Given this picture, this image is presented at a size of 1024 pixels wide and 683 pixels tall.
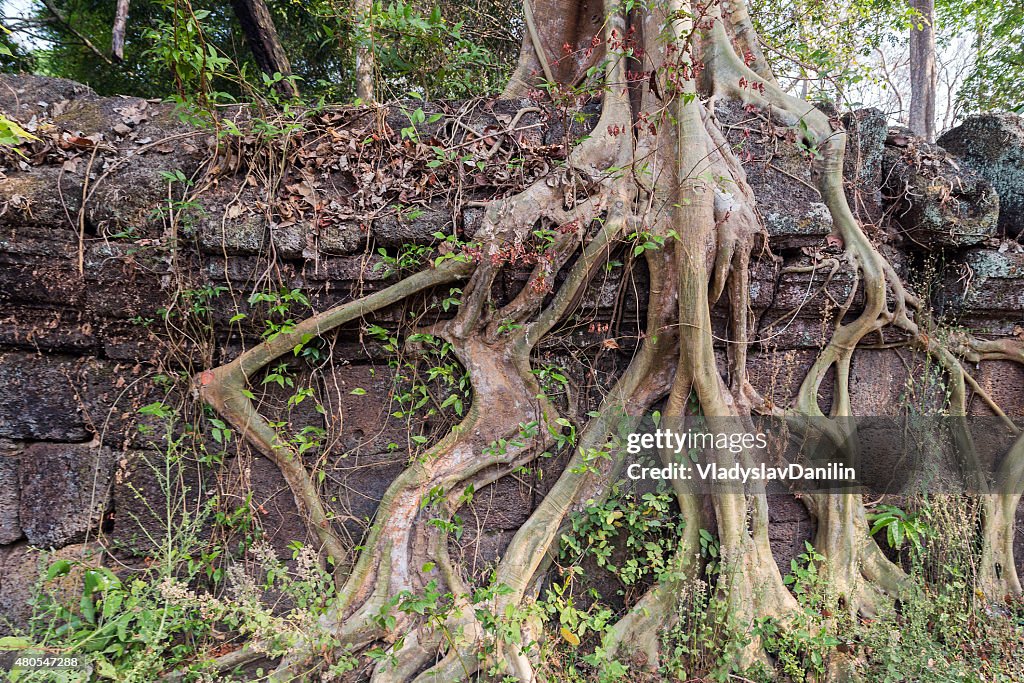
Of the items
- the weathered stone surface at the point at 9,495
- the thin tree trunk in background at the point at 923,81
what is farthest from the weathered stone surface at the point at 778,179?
the thin tree trunk in background at the point at 923,81

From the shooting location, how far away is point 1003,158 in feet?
11.0

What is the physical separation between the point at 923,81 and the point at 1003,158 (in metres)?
6.08

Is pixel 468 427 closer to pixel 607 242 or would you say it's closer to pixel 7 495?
pixel 607 242

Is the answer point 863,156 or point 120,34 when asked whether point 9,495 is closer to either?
point 120,34

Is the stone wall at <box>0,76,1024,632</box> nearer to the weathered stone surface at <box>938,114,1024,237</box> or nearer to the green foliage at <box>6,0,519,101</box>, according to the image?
the weathered stone surface at <box>938,114,1024,237</box>

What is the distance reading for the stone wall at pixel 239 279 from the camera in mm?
2648

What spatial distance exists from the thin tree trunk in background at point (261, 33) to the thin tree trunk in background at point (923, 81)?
862 centimetres

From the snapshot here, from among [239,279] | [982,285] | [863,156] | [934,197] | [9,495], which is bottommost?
[9,495]

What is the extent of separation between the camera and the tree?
2.59 metres

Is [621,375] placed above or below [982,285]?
below

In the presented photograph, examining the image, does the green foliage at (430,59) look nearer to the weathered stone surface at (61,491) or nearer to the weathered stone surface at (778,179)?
the weathered stone surface at (778,179)

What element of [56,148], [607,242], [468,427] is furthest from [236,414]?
[607,242]

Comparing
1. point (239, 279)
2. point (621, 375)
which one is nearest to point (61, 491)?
point (239, 279)

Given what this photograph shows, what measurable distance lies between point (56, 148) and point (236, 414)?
1671 millimetres
